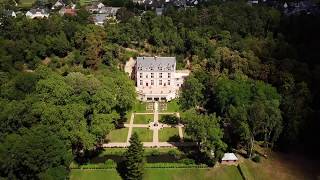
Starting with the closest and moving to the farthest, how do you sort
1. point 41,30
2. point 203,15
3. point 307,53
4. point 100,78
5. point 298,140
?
point 298,140 → point 100,78 → point 307,53 → point 41,30 → point 203,15

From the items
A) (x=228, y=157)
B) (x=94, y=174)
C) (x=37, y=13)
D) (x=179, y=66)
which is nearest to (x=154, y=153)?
(x=94, y=174)

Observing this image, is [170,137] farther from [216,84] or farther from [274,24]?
[274,24]

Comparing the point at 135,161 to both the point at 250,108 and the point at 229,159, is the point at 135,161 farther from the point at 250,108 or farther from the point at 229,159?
the point at 250,108

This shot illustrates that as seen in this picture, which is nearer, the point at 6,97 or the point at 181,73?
the point at 6,97

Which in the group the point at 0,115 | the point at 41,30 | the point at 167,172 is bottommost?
the point at 167,172

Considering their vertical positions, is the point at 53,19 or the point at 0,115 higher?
the point at 53,19

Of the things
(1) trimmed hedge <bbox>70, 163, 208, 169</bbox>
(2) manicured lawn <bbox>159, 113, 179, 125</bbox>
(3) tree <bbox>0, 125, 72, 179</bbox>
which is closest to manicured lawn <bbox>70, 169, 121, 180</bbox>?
(1) trimmed hedge <bbox>70, 163, 208, 169</bbox>

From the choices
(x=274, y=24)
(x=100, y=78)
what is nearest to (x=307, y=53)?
(x=274, y=24)

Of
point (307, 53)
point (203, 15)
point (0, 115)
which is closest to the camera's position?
point (0, 115)
